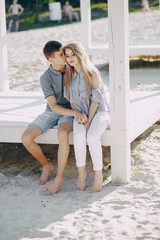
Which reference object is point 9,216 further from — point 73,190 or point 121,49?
point 121,49

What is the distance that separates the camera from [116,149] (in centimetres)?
385

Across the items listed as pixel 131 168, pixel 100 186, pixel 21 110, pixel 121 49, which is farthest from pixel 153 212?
pixel 21 110

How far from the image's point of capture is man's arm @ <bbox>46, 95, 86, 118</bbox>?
3.82 metres

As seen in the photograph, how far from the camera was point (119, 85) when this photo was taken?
370 cm

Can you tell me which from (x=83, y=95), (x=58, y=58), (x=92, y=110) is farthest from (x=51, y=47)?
(x=92, y=110)

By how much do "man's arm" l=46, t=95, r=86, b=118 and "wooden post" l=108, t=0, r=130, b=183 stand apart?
31 centimetres

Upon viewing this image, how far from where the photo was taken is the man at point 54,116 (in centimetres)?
379

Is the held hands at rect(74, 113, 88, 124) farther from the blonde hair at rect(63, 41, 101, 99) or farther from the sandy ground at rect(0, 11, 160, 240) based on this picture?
the sandy ground at rect(0, 11, 160, 240)

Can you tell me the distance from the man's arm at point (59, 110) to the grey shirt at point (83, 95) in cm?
8

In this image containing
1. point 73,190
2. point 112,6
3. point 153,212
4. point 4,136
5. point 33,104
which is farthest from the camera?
point 33,104

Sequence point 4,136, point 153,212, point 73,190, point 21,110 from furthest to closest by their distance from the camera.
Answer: point 21,110
point 4,136
point 73,190
point 153,212

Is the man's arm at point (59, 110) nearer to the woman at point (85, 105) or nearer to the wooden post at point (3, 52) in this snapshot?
the woman at point (85, 105)

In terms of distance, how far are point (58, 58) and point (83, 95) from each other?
395mm

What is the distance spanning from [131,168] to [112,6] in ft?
4.99
